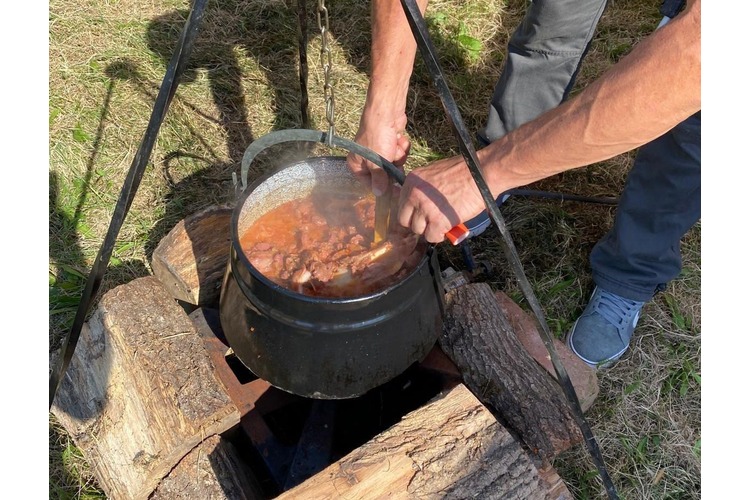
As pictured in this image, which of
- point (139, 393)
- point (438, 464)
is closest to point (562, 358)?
point (438, 464)

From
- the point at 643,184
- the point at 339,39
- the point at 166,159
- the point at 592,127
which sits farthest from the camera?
the point at 339,39

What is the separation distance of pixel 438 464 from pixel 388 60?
1.27 meters

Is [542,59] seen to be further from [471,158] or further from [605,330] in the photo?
[471,158]

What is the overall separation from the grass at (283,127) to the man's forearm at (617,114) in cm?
134

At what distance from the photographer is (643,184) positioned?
273cm

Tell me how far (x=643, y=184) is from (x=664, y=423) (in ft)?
3.31

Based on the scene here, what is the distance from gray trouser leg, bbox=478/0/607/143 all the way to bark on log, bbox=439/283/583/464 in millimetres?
1185

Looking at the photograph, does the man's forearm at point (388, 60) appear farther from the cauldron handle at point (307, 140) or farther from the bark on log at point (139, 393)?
the bark on log at point (139, 393)

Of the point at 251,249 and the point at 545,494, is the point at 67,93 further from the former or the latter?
the point at 545,494

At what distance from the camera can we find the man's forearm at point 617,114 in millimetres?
1607

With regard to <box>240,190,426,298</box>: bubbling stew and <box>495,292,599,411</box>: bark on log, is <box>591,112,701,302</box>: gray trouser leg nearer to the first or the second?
<box>495,292,599,411</box>: bark on log

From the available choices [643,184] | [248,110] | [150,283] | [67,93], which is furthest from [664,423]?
[67,93]

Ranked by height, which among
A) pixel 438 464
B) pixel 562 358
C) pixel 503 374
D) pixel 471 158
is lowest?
pixel 562 358

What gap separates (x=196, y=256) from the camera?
2.51 metres
